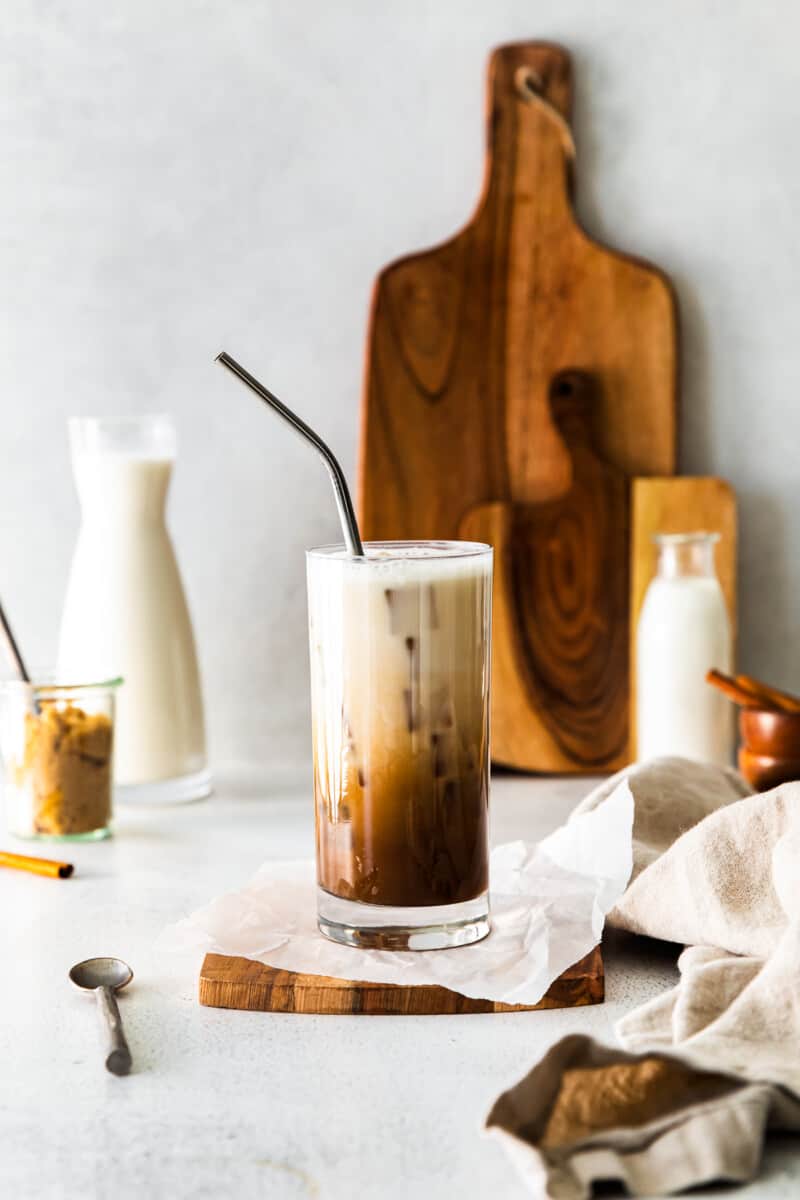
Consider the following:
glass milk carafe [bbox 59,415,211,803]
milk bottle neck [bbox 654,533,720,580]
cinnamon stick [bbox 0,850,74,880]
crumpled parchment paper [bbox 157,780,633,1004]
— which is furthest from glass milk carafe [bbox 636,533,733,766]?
cinnamon stick [bbox 0,850,74,880]

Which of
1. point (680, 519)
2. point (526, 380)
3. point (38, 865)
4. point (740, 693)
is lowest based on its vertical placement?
point (38, 865)

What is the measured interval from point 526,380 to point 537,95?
298mm

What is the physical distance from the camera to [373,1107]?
26.0 inches

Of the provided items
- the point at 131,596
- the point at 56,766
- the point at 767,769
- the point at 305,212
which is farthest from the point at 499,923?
the point at 305,212

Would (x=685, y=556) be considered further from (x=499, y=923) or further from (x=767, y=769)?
(x=499, y=923)

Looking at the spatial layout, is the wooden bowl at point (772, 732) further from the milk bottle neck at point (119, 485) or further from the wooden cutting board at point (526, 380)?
the milk bottle neck at point (119, 485)

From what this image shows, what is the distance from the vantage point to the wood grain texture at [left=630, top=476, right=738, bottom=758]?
1.41m

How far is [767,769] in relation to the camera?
Result: 3.62ft

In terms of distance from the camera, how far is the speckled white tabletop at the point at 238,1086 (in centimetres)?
60

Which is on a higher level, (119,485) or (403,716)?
(119,485)

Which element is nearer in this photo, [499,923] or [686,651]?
[499,923]

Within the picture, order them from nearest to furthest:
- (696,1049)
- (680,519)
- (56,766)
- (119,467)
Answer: (696,1049) → (56,766) → (119,467) → (680,519)

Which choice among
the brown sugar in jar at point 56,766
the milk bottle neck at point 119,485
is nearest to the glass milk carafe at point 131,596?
the milk bottle neck at point 119,485

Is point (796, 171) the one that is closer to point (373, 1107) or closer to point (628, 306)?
point (628, 306)
